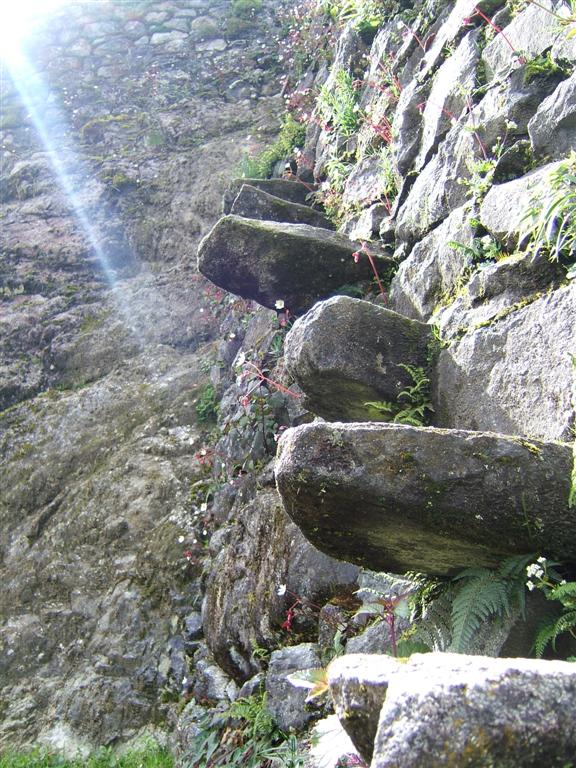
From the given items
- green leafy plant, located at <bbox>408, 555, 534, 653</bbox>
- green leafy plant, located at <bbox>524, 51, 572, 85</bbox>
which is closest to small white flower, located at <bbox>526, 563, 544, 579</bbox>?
green leafy plant, located at <bbox>408, 555, 534, 653</bbox>

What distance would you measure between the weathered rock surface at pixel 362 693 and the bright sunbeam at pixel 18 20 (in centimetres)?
1427

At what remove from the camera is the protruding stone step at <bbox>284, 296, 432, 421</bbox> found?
3625mm

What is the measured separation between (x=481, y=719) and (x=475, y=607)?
3.56 ft

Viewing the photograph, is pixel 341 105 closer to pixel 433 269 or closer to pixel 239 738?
pixel 433 269

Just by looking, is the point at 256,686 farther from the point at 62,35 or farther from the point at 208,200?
the point at 62,35

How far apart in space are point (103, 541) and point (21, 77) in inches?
405

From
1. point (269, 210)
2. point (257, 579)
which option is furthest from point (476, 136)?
point (257, 579)

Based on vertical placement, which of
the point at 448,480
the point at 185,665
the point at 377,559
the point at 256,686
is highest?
the point at 448,480

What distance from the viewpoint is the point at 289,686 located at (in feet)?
11.5

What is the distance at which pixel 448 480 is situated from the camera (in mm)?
2383

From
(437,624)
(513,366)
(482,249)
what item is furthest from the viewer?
(482,249)

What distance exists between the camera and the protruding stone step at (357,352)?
11.9ft

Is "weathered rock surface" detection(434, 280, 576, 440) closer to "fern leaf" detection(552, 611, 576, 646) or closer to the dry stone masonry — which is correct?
the dry stone masonry

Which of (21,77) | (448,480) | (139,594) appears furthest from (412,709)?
(21,77)
